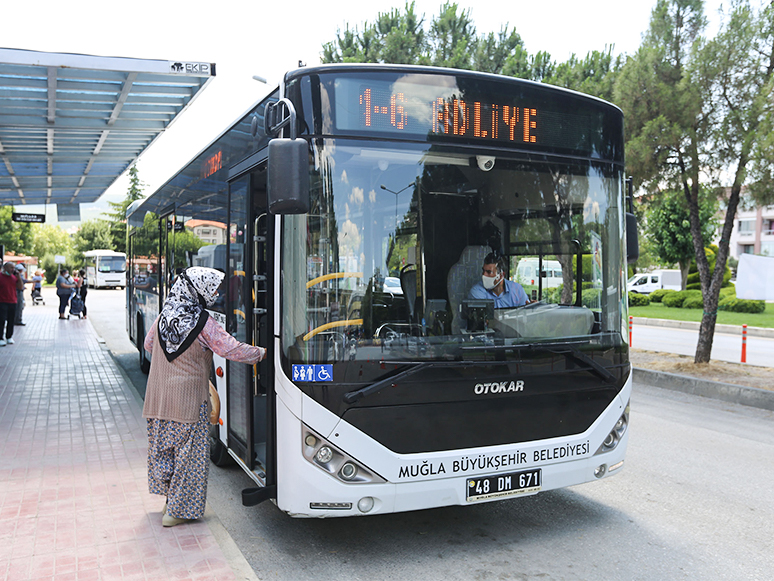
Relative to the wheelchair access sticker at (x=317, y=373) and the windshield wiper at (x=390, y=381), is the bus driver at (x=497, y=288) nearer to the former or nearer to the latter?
the windshield wiper at (x=390, y=381)

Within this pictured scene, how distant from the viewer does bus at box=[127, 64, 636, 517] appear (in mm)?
3996

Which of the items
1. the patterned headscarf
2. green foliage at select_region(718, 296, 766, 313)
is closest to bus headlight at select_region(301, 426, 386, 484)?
the patterned headscarf

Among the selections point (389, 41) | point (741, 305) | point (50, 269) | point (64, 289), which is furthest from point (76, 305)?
point (50, 269)

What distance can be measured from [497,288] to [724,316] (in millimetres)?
25610

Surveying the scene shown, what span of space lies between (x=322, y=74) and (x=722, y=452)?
5694 mm

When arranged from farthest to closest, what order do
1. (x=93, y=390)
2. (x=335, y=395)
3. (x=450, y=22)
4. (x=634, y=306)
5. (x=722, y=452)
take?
(x=634, y=306)
(x=450, y=22)
(x=93, y=390)
(x=722, y=452)
(x=335, y=395)

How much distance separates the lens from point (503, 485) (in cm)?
427

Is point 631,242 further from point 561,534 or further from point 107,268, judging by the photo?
point 107,268

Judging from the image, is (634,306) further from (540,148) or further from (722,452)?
(540,148)

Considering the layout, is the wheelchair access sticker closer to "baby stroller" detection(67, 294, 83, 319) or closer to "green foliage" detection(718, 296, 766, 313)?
"baby stroller" detection(67, 294, 83, 319)

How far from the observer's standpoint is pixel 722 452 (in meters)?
7.05

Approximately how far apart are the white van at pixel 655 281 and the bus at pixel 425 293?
47.2m

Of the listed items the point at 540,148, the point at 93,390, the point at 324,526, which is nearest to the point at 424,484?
the point at 324,526

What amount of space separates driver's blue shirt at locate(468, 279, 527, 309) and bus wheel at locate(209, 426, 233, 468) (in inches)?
115
